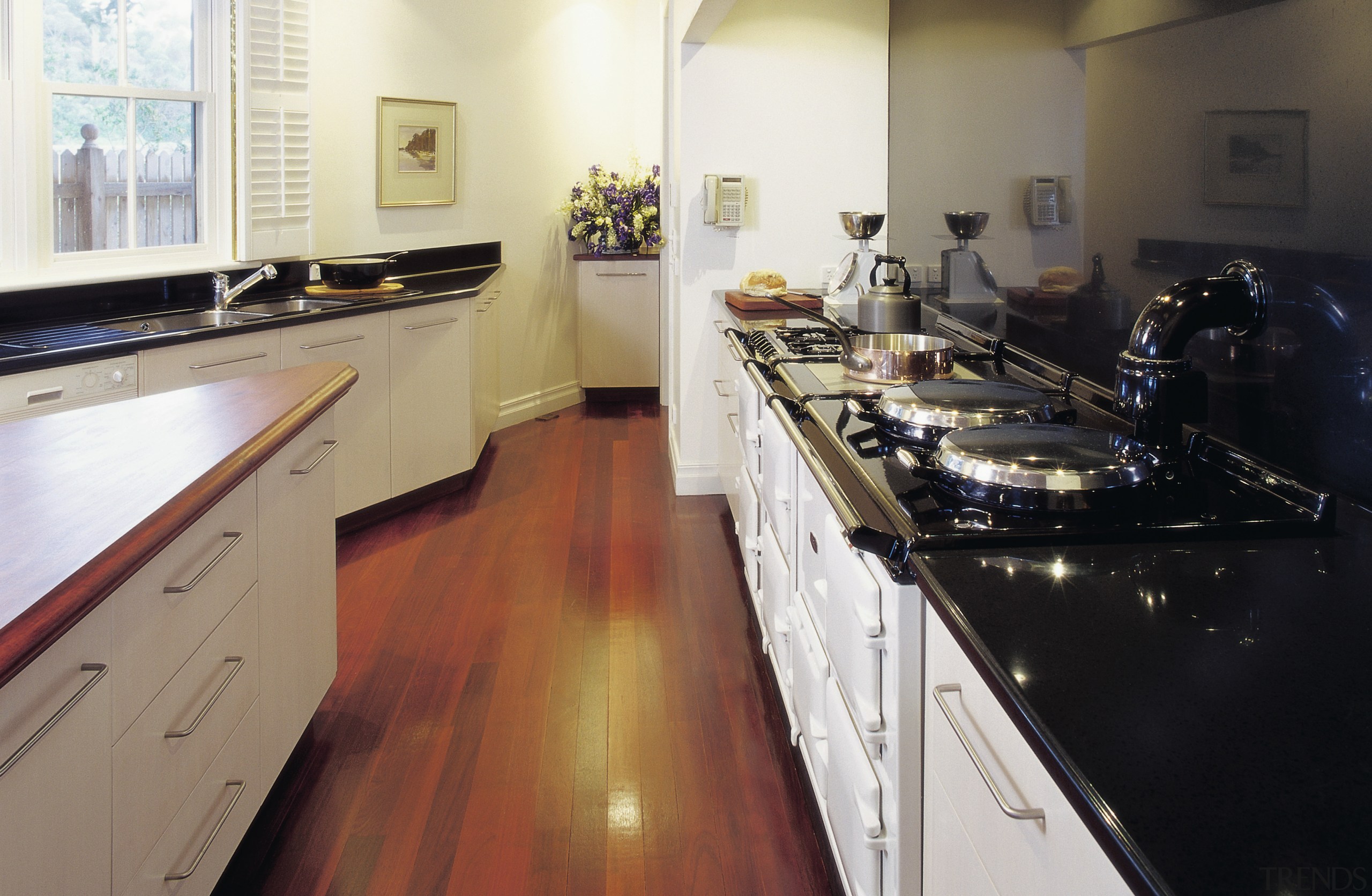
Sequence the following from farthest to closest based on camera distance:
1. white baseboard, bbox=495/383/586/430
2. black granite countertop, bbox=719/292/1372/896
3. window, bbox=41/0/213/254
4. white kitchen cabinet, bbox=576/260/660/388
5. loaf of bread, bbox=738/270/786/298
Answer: white kitchen cabinet, bbox=576/260/660/388 < white baseboard, bbox=495/383/586/430 < loaf of bread, bbox=738/270/786/298 < window, bbox=41/0/213/254 < black granite countertop, bbox=719/292/1372/896

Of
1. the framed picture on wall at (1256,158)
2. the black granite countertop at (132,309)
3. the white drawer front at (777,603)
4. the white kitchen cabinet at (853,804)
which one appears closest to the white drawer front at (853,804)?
the white kitchen cabinet at (853,804)

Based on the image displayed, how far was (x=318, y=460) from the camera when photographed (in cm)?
238

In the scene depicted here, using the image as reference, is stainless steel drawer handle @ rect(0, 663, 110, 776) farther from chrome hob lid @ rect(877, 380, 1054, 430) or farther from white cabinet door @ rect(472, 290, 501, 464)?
white cabinet door @ rect(472, 290, 501, 464)

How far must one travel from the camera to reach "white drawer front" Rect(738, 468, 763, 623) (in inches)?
120

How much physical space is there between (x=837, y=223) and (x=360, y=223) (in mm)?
2415

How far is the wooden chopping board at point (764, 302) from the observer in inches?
157

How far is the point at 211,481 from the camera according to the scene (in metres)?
1.64

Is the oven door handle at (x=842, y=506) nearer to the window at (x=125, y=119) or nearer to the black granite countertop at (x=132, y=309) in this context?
the black granite countertop at (x=132, y=309)

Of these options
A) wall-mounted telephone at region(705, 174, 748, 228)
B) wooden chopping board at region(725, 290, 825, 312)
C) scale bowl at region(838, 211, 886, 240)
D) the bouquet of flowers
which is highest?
the bouquet of flowers

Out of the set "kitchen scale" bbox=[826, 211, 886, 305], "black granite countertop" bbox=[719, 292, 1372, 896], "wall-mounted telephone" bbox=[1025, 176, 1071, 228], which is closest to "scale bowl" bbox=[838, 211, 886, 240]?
"kitchen scale" bbox=[826, 211, 886, 305]

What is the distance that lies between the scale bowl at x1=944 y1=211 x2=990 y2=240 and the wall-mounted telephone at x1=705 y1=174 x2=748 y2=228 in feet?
4.27

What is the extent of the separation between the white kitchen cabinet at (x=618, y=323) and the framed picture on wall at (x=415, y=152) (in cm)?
132

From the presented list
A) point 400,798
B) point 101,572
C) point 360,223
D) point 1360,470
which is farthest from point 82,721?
point 360,223

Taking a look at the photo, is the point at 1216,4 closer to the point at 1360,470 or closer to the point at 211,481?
the point at 1360,470
